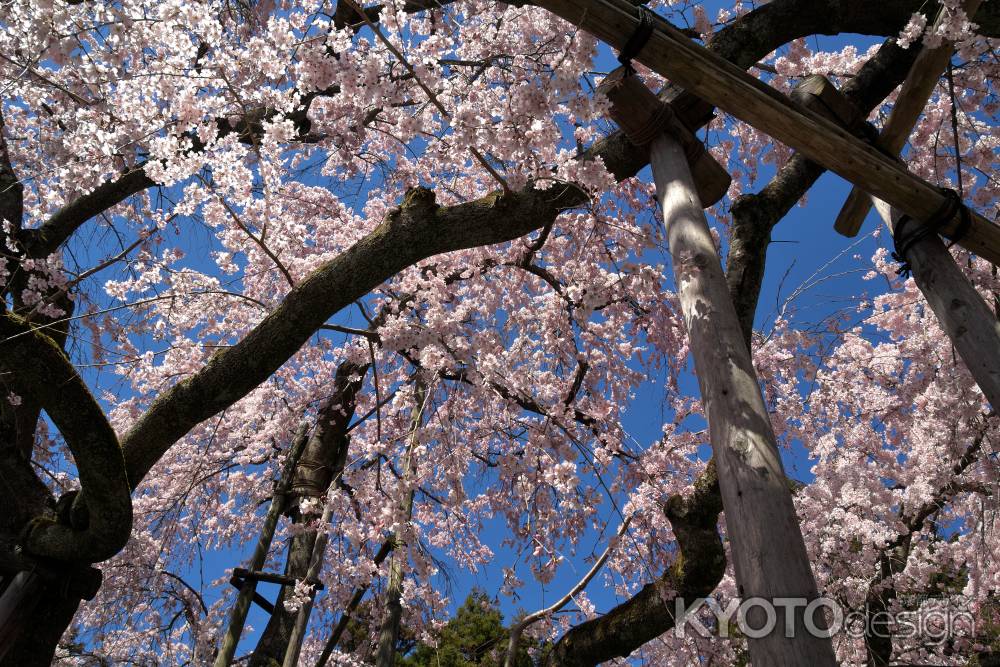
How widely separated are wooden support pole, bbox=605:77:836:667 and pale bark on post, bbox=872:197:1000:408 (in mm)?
1260

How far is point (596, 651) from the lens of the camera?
337cm

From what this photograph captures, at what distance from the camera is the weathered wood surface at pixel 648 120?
235cm

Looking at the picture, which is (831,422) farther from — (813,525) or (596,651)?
(596,651)

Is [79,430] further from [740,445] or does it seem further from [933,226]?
[933,226]

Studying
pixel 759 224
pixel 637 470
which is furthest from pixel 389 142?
→ pixel 759 224

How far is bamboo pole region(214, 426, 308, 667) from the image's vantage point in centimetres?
414

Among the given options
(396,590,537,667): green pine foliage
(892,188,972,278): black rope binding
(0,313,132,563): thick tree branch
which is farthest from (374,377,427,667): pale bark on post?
(396,590,537,667): green pine foliage

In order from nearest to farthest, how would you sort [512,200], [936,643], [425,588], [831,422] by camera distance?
[512,200], [936,643], [425,588], [831,422]

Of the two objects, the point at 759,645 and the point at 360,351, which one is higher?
the point at 360,351

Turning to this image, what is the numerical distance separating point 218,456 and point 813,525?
6.52m

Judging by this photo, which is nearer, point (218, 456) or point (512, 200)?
point (512, 200)

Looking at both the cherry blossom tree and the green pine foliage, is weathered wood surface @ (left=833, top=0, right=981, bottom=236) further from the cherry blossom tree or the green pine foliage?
the green pine foliage

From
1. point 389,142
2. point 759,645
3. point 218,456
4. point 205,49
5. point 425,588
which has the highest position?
point 389,142

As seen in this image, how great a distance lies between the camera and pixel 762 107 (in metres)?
2.31
